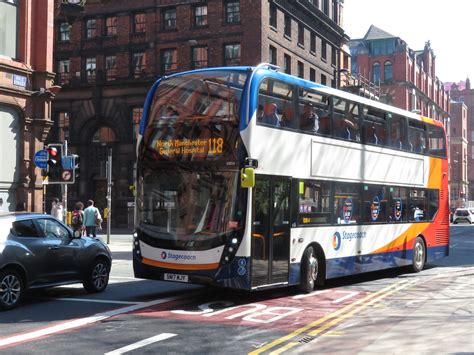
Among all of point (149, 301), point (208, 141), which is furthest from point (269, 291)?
point (208, 141)

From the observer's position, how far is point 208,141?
10719mm

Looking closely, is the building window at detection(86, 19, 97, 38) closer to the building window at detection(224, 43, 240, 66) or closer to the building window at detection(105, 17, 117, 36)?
the building window at detection(105, 17, 117, 36)

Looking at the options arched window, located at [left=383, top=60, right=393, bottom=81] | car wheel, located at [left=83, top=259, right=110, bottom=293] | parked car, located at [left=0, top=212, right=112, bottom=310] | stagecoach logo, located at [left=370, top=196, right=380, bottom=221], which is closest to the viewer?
parked car, located at [left=0, top=212, right=112, bottom=310]

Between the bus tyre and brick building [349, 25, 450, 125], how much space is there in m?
58.1

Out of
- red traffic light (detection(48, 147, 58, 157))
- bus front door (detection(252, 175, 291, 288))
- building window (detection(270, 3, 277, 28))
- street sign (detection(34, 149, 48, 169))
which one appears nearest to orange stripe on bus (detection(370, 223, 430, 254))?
bus front door (detection(252, 175, 291, 288))

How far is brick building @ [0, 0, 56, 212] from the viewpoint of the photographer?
22797mm

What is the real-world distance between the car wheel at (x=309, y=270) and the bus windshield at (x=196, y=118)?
290 cm

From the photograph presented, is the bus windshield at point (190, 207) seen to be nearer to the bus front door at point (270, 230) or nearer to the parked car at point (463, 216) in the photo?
the bus front door at point (270, 230)

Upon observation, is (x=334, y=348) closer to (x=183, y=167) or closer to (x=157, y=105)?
(x=183, y=167)

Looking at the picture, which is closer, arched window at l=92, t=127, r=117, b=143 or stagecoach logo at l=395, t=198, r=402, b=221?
stagecoach logo at l=395, t=198, r=402, b=221

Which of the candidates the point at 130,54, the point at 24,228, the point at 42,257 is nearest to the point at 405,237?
the point at 42,257

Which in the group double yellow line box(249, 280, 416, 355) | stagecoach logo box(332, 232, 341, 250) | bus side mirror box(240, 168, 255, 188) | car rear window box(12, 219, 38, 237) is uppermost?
bus side mirror box(240, 168, 255, 188)

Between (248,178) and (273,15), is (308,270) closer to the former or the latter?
(248,178)

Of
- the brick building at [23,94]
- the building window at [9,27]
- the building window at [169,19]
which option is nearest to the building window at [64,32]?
the building window at [169,19]
